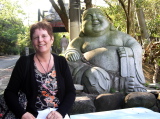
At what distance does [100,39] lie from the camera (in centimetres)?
461

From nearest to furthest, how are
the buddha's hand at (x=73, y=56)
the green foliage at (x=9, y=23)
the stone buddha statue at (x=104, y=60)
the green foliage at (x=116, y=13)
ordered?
1. the stone buddha statue at (x=104, y=60)
2. the buddha's hand at (x=73, y=56)
3. the green foliage at (x=116, y=13)
4. the green foliage at (x=9, y=23)

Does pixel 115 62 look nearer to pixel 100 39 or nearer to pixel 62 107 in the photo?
pixel 100 39

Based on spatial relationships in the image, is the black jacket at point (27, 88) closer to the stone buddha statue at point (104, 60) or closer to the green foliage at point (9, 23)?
the stone buddha statue at point (104, 60)

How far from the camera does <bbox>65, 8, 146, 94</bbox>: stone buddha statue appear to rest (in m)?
4.02

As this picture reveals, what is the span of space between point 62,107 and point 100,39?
3.00 meters

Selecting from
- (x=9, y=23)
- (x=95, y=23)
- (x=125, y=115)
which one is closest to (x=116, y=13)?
(x=95, y=23)

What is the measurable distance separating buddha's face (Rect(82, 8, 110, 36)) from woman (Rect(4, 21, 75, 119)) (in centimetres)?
278

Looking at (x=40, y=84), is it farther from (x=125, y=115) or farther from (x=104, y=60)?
(x=104, y=60)

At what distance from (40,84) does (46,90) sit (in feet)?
0.22

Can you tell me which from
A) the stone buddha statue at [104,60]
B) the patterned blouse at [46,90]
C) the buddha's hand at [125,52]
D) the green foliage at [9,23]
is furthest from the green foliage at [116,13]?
the green foliage at [9,23]

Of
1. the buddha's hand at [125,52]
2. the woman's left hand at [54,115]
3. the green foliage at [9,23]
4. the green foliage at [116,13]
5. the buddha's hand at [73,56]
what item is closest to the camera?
the woman's left hand at [54,115]

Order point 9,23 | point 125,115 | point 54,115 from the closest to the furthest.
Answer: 1. point 54,115
2. point 125,115
3. point 9,23

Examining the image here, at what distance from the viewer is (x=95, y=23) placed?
14.8 feet

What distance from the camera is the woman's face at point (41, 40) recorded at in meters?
1.79
